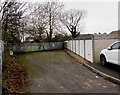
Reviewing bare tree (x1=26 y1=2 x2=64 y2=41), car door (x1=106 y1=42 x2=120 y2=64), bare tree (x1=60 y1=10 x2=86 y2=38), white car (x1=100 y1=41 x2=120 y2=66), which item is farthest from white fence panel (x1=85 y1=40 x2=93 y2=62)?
bare tree (x1=60 y1=10 x2=86 y2=38)

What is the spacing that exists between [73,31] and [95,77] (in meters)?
28.7

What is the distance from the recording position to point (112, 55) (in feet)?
28.2

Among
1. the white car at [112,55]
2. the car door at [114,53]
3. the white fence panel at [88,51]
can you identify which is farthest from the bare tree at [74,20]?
the car door at [114,53]

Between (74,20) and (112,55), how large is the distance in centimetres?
2968

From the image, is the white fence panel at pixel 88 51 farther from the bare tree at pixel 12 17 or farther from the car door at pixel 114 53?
the bare tree at pixel 12 17

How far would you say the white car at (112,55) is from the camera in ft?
26.7

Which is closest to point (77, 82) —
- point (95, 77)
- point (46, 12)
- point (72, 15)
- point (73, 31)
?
point (95, 77)

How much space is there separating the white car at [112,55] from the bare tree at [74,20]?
25.6 metres

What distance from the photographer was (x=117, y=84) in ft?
20.7

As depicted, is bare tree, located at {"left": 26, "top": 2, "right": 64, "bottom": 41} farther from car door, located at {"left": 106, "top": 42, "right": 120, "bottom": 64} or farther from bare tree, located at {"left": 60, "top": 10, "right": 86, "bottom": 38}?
car door, located at {"left": 106, "top": 42, "right": 120, "bottom": 64}

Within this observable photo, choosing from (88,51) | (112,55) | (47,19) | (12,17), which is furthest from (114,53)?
(47,19)

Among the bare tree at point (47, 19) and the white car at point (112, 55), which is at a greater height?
the bare tree at point (47, 19)

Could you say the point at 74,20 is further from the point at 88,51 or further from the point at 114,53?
the point at 114,53

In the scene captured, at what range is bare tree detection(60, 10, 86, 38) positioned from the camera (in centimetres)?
3553
